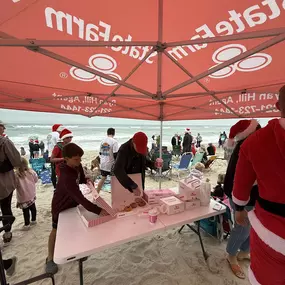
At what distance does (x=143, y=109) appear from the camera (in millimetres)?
3490

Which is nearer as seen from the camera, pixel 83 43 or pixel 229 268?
pixel 83 43

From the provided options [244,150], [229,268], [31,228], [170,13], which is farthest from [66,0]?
[31,228]

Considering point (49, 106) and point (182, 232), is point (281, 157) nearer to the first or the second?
point (182, 232)

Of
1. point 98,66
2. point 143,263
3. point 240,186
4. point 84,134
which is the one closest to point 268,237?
point 240,186

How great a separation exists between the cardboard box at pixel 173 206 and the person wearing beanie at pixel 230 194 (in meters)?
0.50

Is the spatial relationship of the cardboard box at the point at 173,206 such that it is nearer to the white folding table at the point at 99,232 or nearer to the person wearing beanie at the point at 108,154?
the white folding table at the point at 99,232

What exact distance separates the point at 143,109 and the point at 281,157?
9.35ft

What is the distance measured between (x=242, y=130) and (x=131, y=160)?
131 centimetres

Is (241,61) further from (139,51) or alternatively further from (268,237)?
(268,237)

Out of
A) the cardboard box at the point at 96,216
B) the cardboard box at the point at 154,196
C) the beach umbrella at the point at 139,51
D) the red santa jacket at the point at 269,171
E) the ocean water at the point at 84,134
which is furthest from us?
the ocean water at the point at 84,134

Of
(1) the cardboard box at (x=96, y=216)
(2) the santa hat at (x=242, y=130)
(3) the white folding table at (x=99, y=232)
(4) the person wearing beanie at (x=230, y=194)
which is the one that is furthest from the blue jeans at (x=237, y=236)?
(1) the cardboard box at (x=96, y=216)

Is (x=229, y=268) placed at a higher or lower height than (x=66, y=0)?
lower

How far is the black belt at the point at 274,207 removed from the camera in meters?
0.90

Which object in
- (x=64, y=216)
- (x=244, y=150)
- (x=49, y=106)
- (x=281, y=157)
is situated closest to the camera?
(x=281, y=157)
